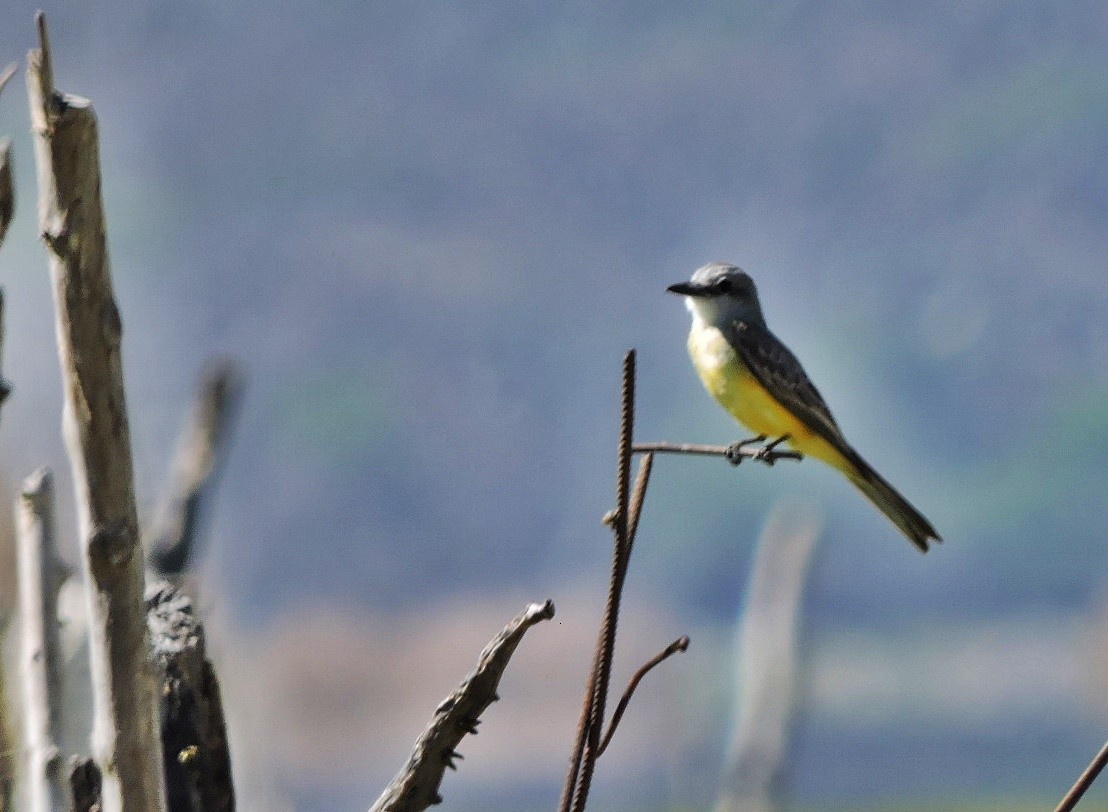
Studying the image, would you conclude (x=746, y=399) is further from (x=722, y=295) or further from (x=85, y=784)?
(x=85, y=784)

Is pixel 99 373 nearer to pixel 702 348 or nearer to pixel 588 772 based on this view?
pixel 588 772

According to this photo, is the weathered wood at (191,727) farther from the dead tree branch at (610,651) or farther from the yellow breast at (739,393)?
the yellow breast at (739,393)

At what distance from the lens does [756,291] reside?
436 centimetres

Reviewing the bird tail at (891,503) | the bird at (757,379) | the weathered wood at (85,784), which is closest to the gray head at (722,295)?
the bird at (757,379)

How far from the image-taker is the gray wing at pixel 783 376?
3.86 metres

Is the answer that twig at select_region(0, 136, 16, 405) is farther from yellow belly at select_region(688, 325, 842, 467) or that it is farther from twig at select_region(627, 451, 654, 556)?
yellow belly at select_region(688, 325, 842, 467)

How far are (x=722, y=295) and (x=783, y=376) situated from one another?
1.33 feet

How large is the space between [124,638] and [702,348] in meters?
3.02

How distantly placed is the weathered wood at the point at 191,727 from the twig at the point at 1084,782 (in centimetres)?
100

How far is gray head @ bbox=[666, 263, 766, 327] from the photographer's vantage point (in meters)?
4.18

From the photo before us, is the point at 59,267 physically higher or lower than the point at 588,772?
higher

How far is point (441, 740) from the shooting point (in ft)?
4.37

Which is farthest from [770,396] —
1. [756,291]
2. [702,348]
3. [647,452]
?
[647,452]

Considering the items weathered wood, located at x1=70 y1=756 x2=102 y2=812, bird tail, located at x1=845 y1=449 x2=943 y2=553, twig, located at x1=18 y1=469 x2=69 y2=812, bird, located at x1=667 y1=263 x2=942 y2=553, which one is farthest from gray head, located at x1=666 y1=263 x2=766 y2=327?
weathered wood, located at x1=70 y1=756 x2=102 y2=812
